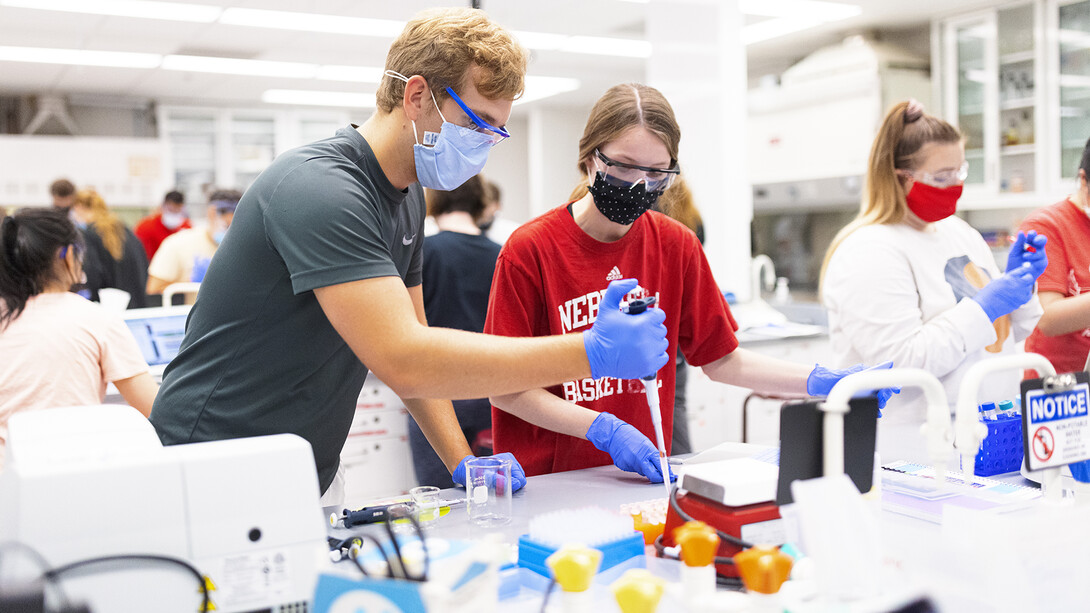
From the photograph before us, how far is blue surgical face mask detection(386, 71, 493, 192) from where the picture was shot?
1.44m

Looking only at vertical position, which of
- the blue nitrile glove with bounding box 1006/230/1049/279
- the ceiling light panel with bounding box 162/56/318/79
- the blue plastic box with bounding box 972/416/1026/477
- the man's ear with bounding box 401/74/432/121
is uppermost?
the ceiling light panel with bounding box 162/56/318/79

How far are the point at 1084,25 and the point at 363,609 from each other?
21.0 feet

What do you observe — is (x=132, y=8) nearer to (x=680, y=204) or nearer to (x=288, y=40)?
(x=288, y=40)

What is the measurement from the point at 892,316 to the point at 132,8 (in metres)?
5.23

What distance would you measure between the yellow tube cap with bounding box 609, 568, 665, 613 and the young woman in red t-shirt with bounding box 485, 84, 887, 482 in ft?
2.16

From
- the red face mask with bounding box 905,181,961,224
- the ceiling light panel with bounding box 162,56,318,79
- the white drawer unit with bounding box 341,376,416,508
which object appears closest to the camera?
the red face mask with bounding box 905,181,961,224

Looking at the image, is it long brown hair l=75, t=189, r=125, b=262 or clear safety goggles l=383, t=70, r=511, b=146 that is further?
long brown hair l=75, t=189, r=125, b=262

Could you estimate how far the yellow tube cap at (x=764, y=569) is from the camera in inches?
36.0

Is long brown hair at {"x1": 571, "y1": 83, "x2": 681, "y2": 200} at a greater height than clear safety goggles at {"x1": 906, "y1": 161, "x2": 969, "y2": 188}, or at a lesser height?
greater

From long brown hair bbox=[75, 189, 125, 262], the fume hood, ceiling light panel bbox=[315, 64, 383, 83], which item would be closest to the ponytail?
long brown hair bbox=[75, 189, 125, 262]

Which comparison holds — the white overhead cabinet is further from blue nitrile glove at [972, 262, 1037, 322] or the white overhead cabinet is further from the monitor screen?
the monitor screen

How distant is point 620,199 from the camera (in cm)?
168

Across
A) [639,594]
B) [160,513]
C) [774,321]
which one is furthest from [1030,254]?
[774,321]

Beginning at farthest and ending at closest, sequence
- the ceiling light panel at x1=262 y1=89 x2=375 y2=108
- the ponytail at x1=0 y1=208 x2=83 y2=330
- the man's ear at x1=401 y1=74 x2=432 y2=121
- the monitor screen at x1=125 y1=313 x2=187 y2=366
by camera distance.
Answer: the ceiling light panel at x1=262 y1=89 x2=375 y2=108, the monitor screen at x1=125 y1=313 x2=187 y2=366, the ponytail at x1=0 y1=208 x2=83 y2=330, the man's ear at x1=401 y1=74 x2=432 y2=121
